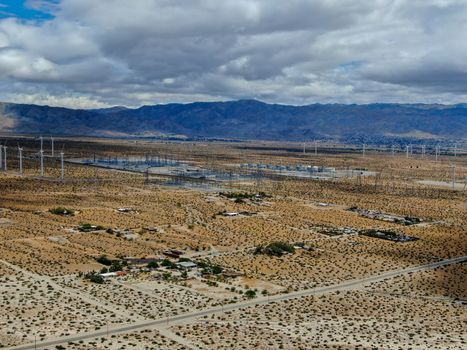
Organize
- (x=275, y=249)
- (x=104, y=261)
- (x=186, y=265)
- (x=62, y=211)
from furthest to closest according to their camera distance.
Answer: (x=62, y=211)
(x=275, y=249)
(x=104, y=261)
(x=186, y=265)

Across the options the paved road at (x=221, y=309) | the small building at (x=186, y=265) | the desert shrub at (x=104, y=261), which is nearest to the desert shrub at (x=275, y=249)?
the small building at (x=186, y=265)

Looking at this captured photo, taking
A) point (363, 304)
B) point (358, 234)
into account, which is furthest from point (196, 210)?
point (363, 304)

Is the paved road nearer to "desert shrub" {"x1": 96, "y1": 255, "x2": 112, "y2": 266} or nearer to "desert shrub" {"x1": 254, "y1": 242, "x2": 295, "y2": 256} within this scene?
"desert shrub" {"x1": 254, "y1": 242, "x2": 295, "y2": 256}

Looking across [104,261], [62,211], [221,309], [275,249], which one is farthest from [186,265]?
[62,211]

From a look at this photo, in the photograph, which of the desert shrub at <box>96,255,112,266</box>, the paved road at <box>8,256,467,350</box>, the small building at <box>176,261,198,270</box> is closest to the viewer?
the paved road at <box>8,256,467,350</box>

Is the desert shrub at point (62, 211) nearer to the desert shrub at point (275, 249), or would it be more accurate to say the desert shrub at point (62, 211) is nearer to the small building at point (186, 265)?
the desert shrub at point (275, 249)

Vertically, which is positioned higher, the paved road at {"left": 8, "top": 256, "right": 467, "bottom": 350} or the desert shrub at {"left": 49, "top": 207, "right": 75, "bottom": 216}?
the desert shrub at {"left": 49, "top": 207, "right": 75, "bottom": 216}

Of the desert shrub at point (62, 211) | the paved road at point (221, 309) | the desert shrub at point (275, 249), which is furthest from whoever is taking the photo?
the desert shrub at point (62, 211)

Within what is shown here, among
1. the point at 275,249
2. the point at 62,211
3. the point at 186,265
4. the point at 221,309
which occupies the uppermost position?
Result: the point at 62,211

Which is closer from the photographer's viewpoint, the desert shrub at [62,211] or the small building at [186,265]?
the small building at [186,265]

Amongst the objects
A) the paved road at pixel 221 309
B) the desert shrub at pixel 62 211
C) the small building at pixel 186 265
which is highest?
the desert shrub at pixel 62 211

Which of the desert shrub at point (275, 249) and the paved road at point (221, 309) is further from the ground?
the desert shrub at point (275, 249)

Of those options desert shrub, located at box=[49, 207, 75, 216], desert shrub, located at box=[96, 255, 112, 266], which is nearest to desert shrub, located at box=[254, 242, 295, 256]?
desert shrub, located at box=[96, 255, 112, 266]

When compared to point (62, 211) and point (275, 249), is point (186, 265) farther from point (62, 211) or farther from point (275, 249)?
point (62, 211)
